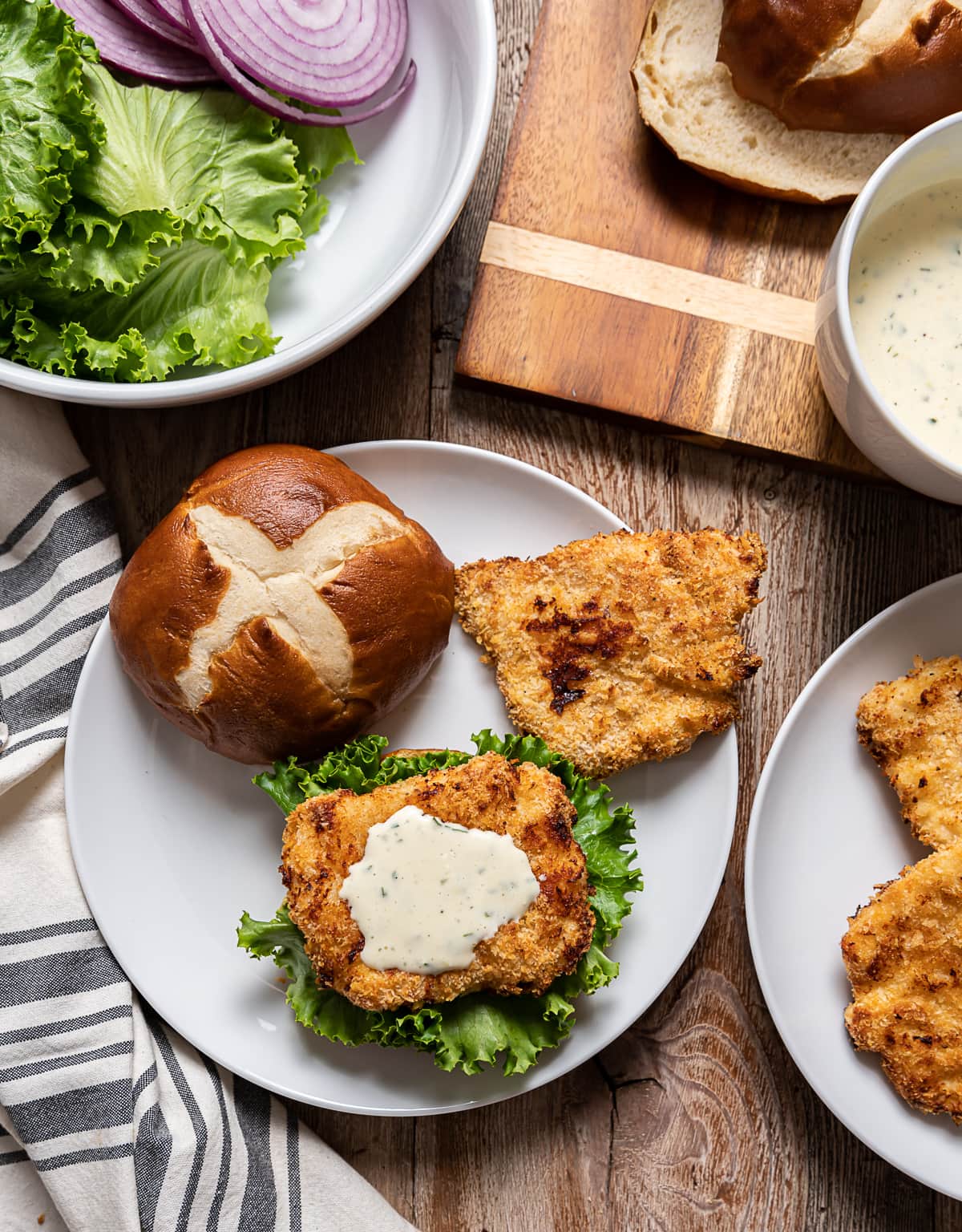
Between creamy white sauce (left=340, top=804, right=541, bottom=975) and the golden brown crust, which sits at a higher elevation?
the golden brown crust

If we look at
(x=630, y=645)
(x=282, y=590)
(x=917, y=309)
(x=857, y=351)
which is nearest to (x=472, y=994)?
(x=630, y=645)

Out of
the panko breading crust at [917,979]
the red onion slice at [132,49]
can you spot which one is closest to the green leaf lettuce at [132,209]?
the red onion slice at [132,49]

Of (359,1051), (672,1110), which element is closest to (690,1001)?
(672,1110)

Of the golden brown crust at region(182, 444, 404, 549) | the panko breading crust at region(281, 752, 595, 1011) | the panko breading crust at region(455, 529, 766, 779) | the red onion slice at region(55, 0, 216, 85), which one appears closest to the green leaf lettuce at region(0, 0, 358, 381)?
the red onion slice at region(55, 0, 216, 85)

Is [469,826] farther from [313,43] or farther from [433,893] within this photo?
[313,43]

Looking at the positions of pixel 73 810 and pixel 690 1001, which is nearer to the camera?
pixel 73 810

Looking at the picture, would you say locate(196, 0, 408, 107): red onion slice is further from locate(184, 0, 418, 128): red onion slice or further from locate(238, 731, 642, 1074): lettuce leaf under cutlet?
locate(238, 731, 642, 1074): lettuce leaf under cutlet

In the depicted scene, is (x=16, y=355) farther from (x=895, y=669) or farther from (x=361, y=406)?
(x=895, y=669)
